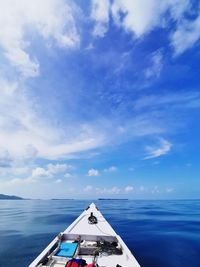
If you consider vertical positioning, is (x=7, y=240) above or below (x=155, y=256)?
above

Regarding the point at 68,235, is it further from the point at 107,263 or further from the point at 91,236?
the point at 107,263

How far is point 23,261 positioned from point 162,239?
11681mm

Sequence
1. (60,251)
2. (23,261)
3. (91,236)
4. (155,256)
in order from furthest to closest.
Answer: (155,256) → (23,261) → (91,236) → (60,251)

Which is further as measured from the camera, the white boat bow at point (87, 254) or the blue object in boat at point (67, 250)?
the blue object in boat at point (67, 250)

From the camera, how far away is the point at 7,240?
1703cm

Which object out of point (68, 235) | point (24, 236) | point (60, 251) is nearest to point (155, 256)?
point (68, 235)

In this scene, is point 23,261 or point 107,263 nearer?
point 107,263

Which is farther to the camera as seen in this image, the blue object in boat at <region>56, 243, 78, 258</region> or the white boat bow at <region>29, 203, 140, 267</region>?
the blue object in boat at <region>56, 243, 78, 258</region>

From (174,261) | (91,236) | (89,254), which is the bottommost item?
(174,261)

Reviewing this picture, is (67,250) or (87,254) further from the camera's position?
(87,254)

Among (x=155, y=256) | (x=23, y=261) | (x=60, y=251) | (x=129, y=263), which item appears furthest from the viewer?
(x=155, y=256)

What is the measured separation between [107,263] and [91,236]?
8.93 ft

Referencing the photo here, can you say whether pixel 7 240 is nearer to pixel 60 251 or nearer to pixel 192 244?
pixel 60 251

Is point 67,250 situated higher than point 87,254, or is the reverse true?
point 67,250
